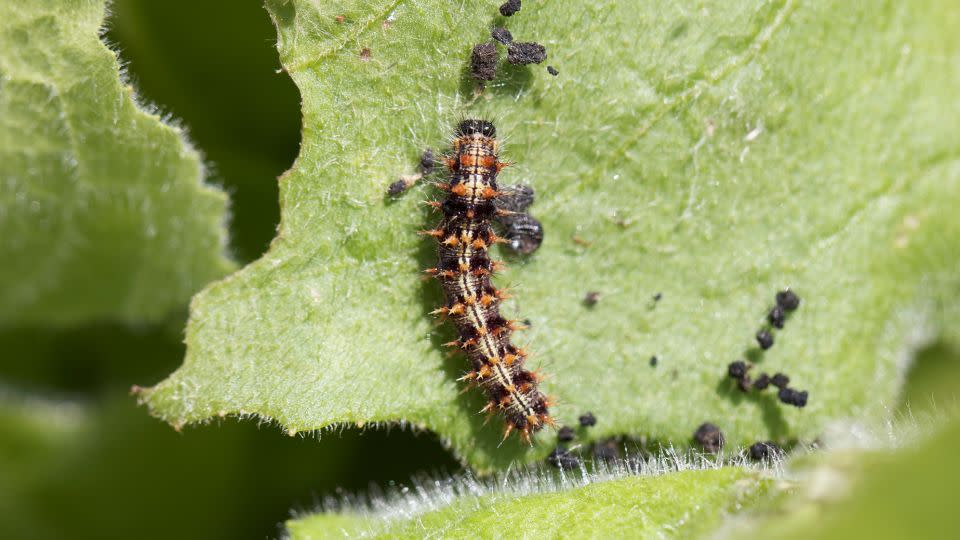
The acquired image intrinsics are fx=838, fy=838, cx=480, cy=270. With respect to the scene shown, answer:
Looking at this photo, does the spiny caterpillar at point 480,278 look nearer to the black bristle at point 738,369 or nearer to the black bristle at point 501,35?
the black bristle at point 501,35

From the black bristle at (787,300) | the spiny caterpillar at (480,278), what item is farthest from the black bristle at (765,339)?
the spiny caterpillar at (480,278)

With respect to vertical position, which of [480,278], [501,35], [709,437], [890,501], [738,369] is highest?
[501,35]

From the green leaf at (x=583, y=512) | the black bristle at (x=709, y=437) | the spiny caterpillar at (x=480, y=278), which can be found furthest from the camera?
the black bristle at (x=709, y=437)

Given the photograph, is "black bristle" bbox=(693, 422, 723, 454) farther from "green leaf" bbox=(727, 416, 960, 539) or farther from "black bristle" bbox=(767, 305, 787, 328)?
"green leaf" bbox=(727, 416, 960, 539)

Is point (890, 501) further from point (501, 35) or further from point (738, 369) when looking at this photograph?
point (501, 35)

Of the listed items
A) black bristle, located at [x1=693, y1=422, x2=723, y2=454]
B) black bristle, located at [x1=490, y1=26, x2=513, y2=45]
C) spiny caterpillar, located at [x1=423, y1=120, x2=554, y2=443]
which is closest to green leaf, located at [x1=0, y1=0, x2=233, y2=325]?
spiny caterpillar, located at [x1=423, y1=120, x2=554, y2=443]

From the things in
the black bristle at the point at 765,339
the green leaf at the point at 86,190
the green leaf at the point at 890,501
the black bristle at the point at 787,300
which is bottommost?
the green leaf at the point at 890,501

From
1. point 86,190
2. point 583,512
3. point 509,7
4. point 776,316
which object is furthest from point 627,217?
point 86,190
